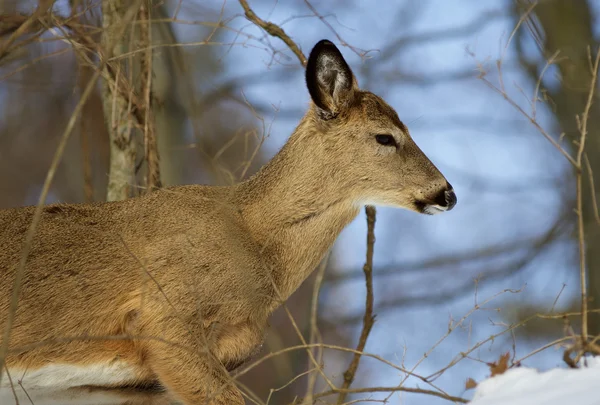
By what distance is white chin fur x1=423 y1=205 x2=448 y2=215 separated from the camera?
6137 millimetres

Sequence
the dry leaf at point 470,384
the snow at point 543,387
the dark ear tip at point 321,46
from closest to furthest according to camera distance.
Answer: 1. the snow at point 543,387
2. the dry leaf at point 470,384
3. the dark ear tip at point 321,46

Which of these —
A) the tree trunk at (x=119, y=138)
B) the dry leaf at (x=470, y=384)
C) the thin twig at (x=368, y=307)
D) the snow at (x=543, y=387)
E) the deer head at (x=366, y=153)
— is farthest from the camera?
the tree trunk at (x=119, y=138)

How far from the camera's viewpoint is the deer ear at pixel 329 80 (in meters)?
5.99

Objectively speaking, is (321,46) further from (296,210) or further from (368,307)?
(368,307)

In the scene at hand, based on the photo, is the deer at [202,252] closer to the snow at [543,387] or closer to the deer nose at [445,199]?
the deer nose at [445,199]

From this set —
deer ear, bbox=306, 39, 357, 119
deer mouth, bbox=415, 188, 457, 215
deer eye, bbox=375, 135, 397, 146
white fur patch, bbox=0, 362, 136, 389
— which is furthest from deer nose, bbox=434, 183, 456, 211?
white fur patch, bbox=0, 362, 136, 389

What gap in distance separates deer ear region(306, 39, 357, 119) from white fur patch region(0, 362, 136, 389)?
85.3 inches

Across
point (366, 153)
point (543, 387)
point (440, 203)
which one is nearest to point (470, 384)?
point (543, 387)

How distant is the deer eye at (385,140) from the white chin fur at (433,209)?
0.51 meters

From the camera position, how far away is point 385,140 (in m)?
6.21

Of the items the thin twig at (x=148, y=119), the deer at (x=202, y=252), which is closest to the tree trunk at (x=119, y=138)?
the thin twig at (x=148, y=119)

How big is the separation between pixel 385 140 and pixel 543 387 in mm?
2664

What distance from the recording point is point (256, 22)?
23.0 ft

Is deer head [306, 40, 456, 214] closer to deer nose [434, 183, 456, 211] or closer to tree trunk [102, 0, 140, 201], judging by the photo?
deer nose [434, 183, 456, 211]
